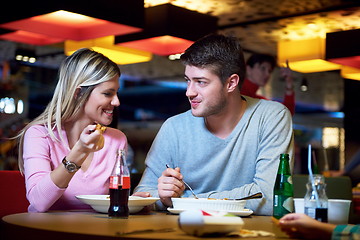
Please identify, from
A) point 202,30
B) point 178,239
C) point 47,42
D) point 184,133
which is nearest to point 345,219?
point 178,239

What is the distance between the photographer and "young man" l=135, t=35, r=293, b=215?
2363mm

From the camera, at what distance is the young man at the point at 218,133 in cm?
236

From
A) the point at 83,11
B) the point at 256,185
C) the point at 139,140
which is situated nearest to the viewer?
the point at 256,185

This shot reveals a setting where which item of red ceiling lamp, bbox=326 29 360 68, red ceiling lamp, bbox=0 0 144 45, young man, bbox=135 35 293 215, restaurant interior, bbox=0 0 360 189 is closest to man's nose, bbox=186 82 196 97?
young man, bbox=135 35 293 215

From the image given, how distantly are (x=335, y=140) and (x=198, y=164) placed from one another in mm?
12700

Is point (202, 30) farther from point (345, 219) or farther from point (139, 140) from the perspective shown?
point (139, 140)

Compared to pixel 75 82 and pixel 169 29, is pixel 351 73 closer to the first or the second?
pixel 169 29

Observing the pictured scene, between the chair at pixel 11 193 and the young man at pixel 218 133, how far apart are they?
696mm

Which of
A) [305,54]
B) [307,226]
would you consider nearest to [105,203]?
[307,226]

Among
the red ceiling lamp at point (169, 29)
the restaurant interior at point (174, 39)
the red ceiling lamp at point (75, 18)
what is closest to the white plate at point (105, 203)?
the restaurant interior at point (174, 39)

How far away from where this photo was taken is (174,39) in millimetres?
5914

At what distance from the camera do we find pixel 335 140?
14492 millimetres

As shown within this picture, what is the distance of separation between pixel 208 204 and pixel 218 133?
696 millimetres

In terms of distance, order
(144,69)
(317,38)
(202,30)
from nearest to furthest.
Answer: (202,30) < (317,38) < (144,69)
